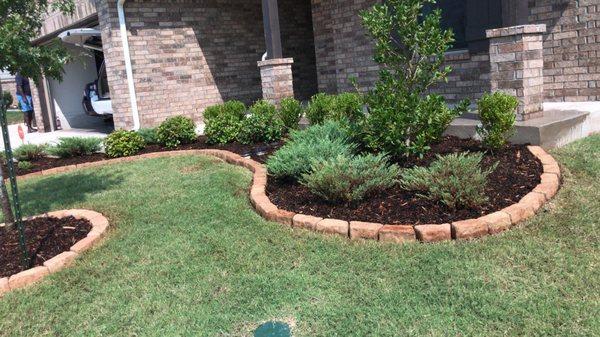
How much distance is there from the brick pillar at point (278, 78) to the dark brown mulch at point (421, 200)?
162 inches

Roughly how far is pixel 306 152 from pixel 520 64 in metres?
2.54

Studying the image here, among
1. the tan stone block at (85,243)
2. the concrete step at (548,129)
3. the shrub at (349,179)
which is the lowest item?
the tan stone block at (85,243)

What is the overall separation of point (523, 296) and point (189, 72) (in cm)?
1066

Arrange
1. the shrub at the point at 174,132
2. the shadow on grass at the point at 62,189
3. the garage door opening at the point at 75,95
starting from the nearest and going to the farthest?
the shadow on grass at the point at 62,189
the shrub at the point at 174,132
the garage door opening at the point at 75,95

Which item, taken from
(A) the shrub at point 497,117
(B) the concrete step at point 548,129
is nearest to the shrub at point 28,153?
(B) the concrete step at point 548,129

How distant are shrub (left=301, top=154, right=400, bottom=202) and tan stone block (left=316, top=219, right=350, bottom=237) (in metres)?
0.38

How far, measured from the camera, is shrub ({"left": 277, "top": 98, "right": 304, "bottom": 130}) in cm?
806

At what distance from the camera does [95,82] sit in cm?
1428

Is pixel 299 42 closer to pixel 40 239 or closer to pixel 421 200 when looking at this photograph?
pixel 421 200

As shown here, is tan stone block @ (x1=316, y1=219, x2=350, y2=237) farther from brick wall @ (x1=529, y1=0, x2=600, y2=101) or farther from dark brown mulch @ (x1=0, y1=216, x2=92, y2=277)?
brick wall @ (x1=529, y1=0, x2=600, y2=101)

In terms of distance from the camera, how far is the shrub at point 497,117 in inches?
198

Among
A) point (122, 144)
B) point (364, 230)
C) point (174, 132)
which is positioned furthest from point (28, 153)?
point (364, 230)

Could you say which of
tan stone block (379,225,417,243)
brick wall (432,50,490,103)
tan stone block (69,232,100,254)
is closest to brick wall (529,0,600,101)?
brick wall (432,50,490,103)

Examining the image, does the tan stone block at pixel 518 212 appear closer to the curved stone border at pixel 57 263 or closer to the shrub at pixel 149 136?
the curved stone border at pixel 57 263
